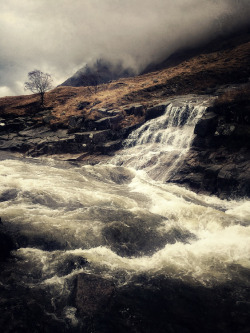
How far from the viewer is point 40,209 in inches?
621

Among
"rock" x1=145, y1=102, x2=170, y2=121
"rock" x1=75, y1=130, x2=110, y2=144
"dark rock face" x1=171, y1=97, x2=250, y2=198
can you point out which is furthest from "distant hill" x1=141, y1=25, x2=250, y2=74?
"dark rock face" x1=171, y1=97, x2=250, y2=198

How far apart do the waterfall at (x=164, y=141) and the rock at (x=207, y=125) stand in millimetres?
1837

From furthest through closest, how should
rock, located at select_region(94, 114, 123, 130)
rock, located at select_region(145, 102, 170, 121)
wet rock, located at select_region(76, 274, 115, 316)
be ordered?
rock, located at select_region(94, 114, 123, 130) → rock, located at select_region(145, 102, 170, 121) → wet rock, located at select_region(76, 274, 115, 316)

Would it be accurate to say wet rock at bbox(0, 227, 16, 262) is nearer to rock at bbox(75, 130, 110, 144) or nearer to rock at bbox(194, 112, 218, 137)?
rock at bbox(194, 112, 218, 137)

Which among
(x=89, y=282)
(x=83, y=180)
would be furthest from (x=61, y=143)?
(x=89, y=282)

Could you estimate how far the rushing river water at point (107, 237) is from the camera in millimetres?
9805

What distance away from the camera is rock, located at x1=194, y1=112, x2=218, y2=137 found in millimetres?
25969

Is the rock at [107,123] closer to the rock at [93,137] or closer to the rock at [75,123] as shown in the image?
the rock at [93,137]

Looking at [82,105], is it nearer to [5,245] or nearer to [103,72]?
[5,245]

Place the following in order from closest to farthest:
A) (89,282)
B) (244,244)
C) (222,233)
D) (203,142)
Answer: (89,282) < (244,244) < (222,233) < (203,142)

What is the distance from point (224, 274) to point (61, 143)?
103ft

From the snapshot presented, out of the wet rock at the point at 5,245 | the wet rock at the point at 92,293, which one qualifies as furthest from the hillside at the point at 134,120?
the wet rock at the point at 5,245

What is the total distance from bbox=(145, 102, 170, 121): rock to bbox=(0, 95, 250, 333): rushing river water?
1634 cm

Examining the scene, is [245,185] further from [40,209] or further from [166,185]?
[40,209]
